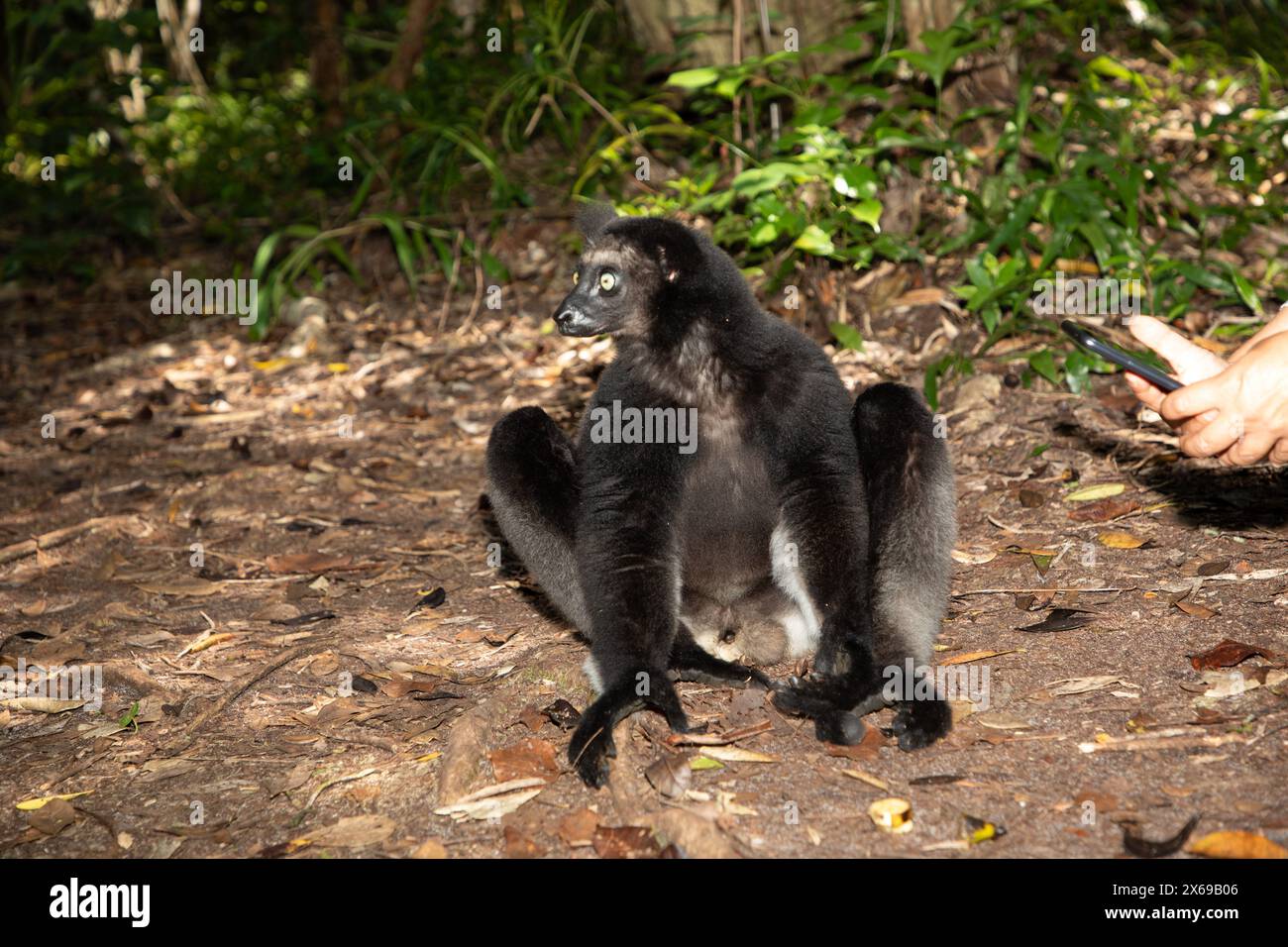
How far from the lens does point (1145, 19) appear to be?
10539mm

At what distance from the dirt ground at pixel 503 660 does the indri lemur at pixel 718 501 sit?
0.97ft

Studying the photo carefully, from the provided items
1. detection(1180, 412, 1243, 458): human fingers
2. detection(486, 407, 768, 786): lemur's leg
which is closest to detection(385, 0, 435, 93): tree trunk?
detection(486, 407, 768, 786): lemur's leg

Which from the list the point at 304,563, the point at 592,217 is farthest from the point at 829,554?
the point at 304,563

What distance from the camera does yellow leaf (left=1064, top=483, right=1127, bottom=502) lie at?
19.3 ft

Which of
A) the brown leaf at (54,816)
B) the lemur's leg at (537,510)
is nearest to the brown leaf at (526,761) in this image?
the lemur's leg at (537,510)

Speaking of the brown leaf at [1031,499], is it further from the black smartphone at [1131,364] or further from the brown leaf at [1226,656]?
the black smartphone at [1131,364]

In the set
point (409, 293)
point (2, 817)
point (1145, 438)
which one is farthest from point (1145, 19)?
point (2, 817)

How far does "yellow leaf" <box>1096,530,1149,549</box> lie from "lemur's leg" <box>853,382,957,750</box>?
132 centimetres

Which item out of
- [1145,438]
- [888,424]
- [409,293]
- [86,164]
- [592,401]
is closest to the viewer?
[888,424]

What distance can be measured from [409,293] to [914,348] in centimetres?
464

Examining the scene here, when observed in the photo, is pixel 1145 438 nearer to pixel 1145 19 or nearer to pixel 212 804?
pixel 212 804

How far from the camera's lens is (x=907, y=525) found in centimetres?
441

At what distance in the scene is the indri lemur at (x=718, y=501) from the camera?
14.3 feet

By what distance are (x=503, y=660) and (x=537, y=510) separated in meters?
0.70
